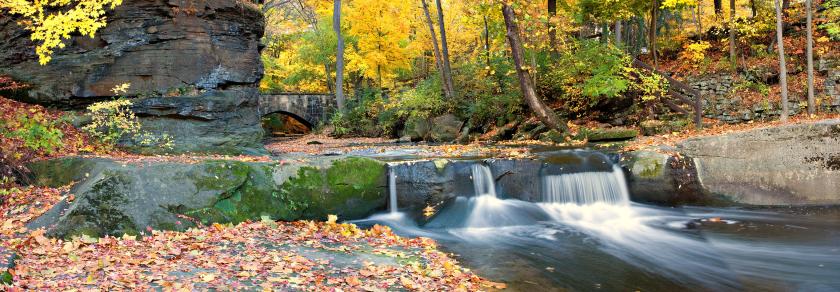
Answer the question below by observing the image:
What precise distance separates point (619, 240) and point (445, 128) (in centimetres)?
1171

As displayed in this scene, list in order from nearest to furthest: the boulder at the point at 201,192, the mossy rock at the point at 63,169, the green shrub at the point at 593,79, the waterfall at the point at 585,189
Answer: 1. the boulder at the point at 201,192
2. the mossy rock at the point at 63,169
3. the waterfall at the point at 585,189
4. the green shrub at the point at 593,79

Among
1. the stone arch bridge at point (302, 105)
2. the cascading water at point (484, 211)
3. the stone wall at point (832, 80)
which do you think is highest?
the stone arch bridge at point (302, 105)

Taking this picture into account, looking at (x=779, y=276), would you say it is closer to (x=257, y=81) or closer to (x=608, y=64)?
(x=608, y=64)

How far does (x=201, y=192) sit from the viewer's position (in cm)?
774

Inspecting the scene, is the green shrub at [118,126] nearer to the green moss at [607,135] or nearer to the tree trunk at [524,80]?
the tree trunk at [524,80]

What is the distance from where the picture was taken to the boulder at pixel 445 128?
63.1 feet

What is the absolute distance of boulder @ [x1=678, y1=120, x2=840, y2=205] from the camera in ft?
33.4

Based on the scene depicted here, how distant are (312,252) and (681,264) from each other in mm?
4866

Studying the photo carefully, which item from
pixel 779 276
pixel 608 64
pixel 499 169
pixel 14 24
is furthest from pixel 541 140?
pixel 14 24

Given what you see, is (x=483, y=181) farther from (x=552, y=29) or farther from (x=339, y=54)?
(x=339, y=54)

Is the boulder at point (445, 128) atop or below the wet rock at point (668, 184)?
atop

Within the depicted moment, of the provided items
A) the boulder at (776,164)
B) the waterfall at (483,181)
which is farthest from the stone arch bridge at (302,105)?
the boulder at (776,164)

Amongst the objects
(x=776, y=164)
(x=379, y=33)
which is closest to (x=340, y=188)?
(x=776, y=164)

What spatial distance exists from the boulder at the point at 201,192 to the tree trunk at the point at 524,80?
7033 millimetres
